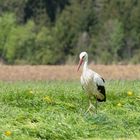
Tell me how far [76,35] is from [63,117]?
69716 mm

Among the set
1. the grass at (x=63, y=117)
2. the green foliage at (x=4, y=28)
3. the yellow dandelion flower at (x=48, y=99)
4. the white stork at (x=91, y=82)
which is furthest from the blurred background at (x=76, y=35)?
the white stork at (x=91, y=82)

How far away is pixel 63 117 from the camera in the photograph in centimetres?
1254

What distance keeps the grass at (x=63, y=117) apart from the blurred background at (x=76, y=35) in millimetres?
59334

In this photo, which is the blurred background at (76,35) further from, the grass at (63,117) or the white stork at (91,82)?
the white stork at (91,82)

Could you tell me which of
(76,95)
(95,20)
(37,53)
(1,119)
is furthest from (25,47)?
(1,119)

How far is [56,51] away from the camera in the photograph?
8006 cm

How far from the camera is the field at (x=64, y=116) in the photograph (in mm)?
11141

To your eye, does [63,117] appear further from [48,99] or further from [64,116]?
[48,99]

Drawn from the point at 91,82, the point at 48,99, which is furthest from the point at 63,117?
the point at 48,99

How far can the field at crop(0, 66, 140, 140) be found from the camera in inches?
439

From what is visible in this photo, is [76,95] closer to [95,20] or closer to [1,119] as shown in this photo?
[1,119]

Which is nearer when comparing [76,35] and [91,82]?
[91,82]

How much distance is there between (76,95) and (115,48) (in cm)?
6407

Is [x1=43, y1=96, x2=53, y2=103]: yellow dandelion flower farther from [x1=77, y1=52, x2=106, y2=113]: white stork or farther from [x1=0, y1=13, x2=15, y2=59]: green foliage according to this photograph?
[x1=0, y1=13, x2=15, y2=59]: green foliage
